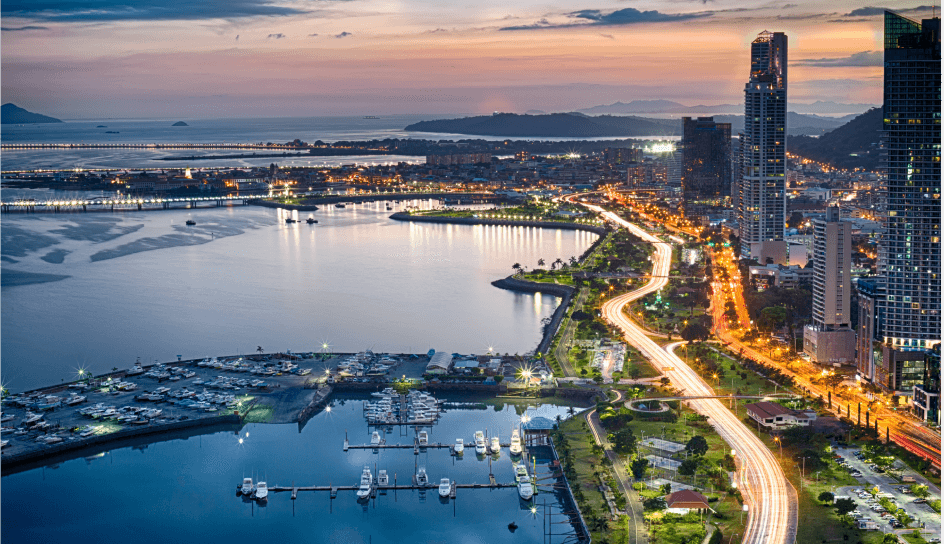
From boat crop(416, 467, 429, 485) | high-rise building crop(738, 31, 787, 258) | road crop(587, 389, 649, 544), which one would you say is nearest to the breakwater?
high-rise building crop(738, 31, 787, 258)

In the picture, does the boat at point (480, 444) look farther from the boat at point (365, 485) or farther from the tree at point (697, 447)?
the tree at point (697, 447)

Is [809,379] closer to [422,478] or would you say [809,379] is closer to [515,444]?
[515,444]

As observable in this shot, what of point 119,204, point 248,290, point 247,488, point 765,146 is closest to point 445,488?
point 247,488

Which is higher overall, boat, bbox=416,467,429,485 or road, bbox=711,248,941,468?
road, bbox=711,248,941,468

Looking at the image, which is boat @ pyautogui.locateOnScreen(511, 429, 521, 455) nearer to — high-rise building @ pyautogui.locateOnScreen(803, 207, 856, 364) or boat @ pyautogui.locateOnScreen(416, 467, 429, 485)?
boat @ pyautogui.locateOnScreen(416, 467, 429, 485)

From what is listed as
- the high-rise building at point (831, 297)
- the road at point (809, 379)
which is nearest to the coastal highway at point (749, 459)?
the road at point (809, 379)

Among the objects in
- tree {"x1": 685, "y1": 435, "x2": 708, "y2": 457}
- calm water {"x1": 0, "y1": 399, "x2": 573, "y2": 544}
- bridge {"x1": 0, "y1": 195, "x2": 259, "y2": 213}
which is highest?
bridge {"x1": 0, "y1": 195, "x2": 259, "y2": 213}
